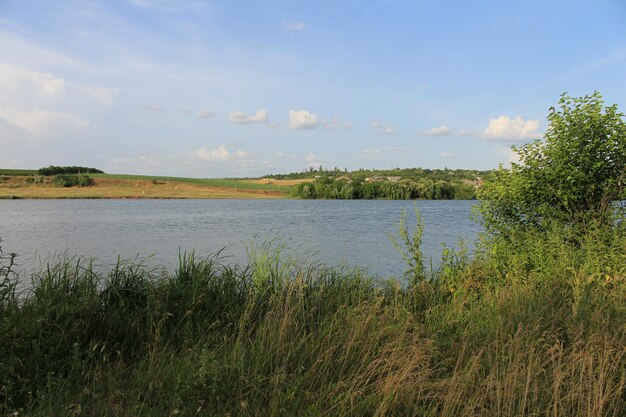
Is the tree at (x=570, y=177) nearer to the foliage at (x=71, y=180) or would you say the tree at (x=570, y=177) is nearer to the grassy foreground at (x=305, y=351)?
the grassy foreground at (x=305, y=351)

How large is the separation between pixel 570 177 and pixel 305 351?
7043mm

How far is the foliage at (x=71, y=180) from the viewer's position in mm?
120125

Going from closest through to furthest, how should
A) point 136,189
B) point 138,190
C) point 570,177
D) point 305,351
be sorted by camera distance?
point 305,351, point 570,177, point 138,190, point 136,189

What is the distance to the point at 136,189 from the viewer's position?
128 meters

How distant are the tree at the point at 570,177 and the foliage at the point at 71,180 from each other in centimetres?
13171

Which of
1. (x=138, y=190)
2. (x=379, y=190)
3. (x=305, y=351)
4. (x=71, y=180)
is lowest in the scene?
(x=305, y=351)

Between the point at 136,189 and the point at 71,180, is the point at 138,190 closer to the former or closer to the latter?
the point at 136,189

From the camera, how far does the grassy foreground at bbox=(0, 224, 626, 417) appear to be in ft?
12.2

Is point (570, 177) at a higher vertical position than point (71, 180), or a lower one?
lower

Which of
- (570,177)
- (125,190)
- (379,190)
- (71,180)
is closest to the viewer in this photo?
(570,177)

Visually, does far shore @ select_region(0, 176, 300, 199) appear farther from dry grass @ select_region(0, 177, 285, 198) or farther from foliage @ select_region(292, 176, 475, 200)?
foliage @ select_region(292, 176, 475, 200)

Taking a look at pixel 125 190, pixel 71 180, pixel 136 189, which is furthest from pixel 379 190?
pixel 71 180

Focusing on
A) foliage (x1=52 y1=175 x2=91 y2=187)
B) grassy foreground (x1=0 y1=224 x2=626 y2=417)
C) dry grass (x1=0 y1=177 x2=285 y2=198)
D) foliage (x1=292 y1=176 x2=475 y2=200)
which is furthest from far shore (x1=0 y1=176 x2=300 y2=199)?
grassy foreground (x1=0 y1=224 x2=626 y2=417)

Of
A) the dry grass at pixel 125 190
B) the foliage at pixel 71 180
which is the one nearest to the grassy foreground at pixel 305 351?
the dry grass at pixel 125 190
